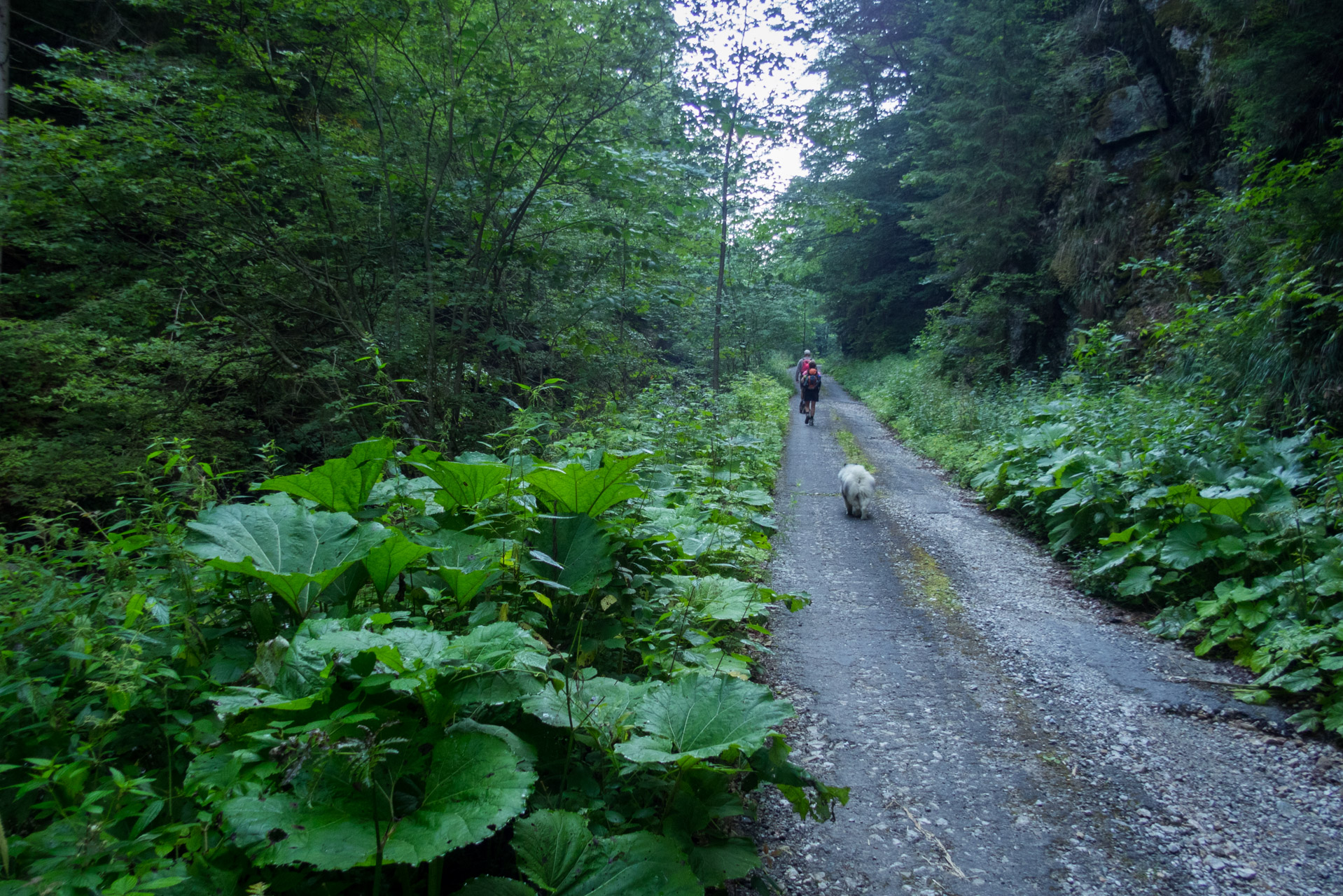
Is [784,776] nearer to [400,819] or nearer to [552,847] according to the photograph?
[552,847]

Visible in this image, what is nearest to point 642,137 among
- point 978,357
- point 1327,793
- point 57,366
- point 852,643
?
point 852,643

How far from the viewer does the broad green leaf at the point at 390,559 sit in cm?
199

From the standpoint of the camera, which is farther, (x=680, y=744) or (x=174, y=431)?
(x=174, y=431)

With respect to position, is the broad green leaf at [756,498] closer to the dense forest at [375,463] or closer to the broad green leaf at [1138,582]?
the dense forest at [375,463]

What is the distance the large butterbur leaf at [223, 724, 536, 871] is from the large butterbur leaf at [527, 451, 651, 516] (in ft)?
3.55

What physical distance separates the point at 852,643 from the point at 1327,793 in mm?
2505

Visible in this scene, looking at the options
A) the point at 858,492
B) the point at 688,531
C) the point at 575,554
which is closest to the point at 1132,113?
the point at 858,492

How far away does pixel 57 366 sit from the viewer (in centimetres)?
762

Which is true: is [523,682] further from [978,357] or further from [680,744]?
[978,357]

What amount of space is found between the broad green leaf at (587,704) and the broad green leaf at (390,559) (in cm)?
61

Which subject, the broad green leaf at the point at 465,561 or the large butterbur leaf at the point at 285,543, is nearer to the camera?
the large butterbur leaf at the point at 285,543

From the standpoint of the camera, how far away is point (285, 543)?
1998 millimetres

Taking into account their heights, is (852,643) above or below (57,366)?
below

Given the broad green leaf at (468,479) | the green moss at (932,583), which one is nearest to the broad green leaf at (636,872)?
the broad green leaf at (468,479)
